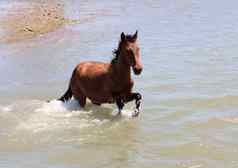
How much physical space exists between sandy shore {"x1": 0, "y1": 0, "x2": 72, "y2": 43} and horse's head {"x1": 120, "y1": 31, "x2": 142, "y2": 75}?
10.3 m

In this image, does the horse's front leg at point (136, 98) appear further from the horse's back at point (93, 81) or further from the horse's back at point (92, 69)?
the horse's back at point (92, 69)

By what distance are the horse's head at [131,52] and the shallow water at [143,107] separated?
3.08 ft

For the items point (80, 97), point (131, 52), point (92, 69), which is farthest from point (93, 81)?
point (131, 52)

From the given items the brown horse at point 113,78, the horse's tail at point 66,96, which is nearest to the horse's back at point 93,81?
the brown horse at point 113,78

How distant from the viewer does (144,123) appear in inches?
353

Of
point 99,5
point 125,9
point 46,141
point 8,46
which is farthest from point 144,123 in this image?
point 99,5

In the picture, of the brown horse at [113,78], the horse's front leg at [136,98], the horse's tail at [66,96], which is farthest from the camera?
the horse's tail at [66,96]

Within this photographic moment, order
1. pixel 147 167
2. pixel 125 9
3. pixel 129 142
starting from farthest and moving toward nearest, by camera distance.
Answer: pixel 125 9 < pixel 129 142 < pixel 147 167

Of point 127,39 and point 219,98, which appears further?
point 219,98

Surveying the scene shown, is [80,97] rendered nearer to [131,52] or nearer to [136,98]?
[136,98]

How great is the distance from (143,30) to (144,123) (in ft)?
33.6

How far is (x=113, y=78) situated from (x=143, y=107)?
0.85 metres

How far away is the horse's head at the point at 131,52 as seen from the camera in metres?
8.73

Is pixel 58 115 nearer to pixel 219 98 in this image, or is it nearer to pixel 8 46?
pixel 219 98
